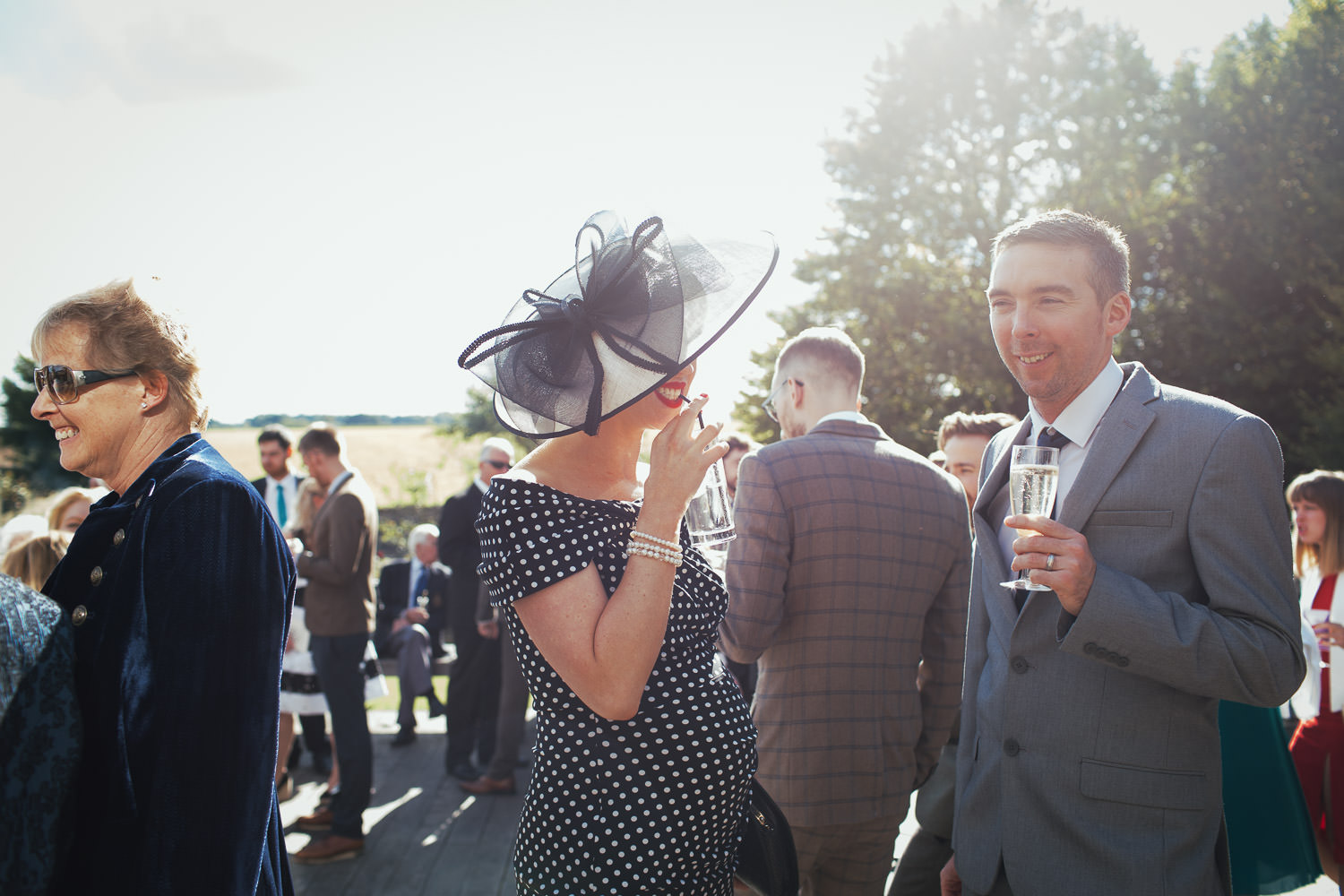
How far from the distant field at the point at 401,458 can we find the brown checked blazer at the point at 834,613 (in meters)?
30.3

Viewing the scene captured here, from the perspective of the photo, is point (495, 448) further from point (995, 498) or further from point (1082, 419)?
point (1082, 419)

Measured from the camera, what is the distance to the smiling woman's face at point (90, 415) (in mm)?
1720

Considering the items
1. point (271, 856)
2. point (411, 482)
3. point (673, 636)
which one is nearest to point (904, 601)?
point (673, 636)

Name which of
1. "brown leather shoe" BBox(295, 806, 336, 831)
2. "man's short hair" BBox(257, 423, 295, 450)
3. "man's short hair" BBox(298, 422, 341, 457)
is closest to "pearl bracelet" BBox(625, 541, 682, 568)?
"man's short hair" BBox(298, 422, 341, 457)

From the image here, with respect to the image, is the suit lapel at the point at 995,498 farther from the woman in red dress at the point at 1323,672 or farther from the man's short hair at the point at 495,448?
the man's short hair at the point at 495,448

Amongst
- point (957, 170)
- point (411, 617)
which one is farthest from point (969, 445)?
point (957, 170)

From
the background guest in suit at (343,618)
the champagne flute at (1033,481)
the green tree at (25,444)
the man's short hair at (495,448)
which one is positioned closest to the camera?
the champagne flute at (1033,481)

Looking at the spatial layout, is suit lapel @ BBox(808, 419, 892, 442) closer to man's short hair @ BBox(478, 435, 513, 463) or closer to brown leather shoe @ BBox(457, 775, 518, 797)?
man's short hair @ BBox(478, 435, 513, 463)

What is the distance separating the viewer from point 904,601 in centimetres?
279

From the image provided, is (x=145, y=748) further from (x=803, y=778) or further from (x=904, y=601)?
(x=904, y=601)

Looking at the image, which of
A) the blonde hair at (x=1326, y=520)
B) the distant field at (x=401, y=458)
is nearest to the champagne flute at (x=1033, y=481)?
the blonde hair at (x=1326, y=520)

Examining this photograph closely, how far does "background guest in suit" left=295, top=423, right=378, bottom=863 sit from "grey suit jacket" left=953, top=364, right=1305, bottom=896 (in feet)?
12.0

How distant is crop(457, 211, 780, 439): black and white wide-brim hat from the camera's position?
1.64 m

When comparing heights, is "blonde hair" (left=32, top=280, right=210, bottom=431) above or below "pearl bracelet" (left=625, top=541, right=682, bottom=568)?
above
